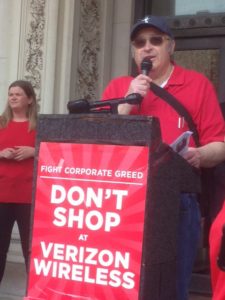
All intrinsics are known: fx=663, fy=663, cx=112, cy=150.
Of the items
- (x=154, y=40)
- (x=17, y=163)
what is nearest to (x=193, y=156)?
(x=154, y=40)

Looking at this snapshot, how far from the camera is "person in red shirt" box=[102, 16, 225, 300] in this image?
2.91 metres

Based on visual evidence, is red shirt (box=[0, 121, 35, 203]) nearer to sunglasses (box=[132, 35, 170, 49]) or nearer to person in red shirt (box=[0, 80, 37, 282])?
person in red shirt (box=[0, 80, 37, 282])

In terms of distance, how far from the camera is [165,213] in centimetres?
249

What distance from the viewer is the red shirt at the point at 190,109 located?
298 cm

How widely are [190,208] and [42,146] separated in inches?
29.2

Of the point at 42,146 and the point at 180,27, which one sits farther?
the point at 180,27

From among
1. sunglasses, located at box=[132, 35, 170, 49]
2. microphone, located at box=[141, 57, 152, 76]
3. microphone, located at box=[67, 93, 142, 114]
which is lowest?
microphone, located at box=[67, 93, 142, 114]

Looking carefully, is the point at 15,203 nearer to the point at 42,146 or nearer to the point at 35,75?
the point at 35,75

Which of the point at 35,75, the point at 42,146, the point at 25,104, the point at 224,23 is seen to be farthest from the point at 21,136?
the point at 42,146

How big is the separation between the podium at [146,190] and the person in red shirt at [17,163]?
2.57m

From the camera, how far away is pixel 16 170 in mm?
5238

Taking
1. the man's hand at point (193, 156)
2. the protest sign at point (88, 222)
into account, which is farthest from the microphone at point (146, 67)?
the protest sign at point (88, 222)

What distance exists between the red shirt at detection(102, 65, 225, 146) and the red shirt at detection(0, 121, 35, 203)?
2.30 m

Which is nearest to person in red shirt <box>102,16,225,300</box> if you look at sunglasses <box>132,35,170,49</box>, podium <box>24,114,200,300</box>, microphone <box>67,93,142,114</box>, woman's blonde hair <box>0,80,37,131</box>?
sunglasses <box>132,35,170,49</box>
